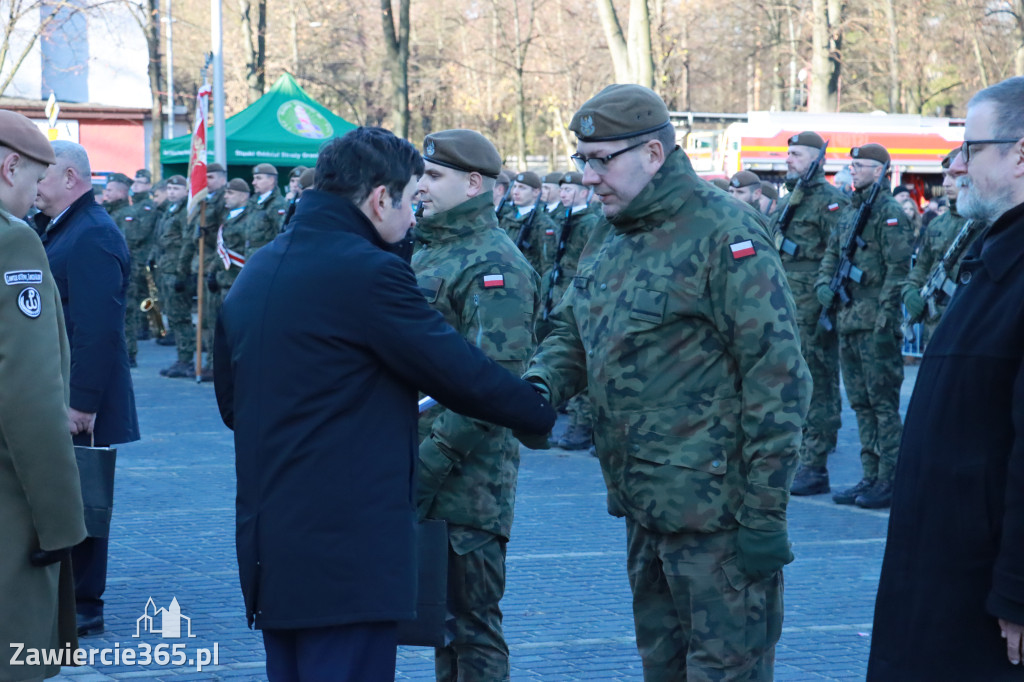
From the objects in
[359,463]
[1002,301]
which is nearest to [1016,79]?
[1002,301]

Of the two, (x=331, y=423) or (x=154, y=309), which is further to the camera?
(x=154, y=309)

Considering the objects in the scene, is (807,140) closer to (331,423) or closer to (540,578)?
(540,578)

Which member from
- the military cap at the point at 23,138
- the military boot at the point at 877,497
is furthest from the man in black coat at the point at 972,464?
the military boot at the point at 877,497

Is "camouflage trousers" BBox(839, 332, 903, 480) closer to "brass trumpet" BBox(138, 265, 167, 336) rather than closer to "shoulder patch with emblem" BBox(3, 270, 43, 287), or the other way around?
"shoulder patch with emblem" BBox(3, 270, 43, 287)

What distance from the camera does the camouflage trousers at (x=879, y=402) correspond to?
9.22 metres

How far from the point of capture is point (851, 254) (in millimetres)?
9461

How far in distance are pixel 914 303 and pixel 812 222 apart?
4.76 ft

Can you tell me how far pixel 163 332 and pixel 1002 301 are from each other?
19.7 metres

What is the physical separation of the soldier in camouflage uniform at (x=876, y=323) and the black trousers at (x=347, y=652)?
6553mm

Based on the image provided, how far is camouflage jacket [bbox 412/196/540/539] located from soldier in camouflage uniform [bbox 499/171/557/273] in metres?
8.89

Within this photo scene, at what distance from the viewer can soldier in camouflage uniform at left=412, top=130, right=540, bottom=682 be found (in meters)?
4.30

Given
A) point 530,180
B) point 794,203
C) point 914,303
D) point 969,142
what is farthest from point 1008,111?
point 530,180

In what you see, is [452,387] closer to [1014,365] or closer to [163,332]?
[1014,365]

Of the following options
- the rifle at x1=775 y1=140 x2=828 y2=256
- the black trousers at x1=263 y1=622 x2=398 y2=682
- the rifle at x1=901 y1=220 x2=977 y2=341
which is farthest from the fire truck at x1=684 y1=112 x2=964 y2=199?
the black trousers at x1=263 y1=622 x2=398 y2=682
